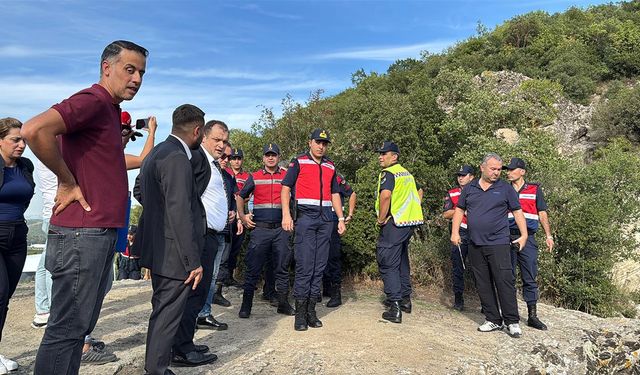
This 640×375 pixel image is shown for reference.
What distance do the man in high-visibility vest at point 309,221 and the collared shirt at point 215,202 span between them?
3.95 feet

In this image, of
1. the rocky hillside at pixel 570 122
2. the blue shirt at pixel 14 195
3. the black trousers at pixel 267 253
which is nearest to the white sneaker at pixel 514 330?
the black trousers at pixel 267 253

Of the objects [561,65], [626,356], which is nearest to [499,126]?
[626,356]

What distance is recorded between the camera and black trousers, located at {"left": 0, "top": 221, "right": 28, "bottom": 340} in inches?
149

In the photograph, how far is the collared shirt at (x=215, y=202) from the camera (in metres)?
4.15

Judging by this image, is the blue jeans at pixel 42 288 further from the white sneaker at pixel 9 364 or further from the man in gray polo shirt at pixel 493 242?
the man in gray polo shirt at pixel 493 242

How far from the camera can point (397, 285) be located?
6.07m

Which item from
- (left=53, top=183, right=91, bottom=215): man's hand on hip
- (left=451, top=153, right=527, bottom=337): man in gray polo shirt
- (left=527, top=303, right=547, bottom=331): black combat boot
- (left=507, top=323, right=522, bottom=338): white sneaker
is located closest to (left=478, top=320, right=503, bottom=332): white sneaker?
(left=451, top=153, right=527, bottom=337): man in gray polo shirt

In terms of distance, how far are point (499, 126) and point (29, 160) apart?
17.2m

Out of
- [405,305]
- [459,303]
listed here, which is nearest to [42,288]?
Answer: [405,305]

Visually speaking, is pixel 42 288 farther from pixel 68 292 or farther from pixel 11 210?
pixel 68 292

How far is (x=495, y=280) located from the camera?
5762mm

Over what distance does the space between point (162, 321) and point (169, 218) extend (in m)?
0.76

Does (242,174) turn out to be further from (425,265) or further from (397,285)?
(425,265)

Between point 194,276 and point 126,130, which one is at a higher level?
point 126,130
